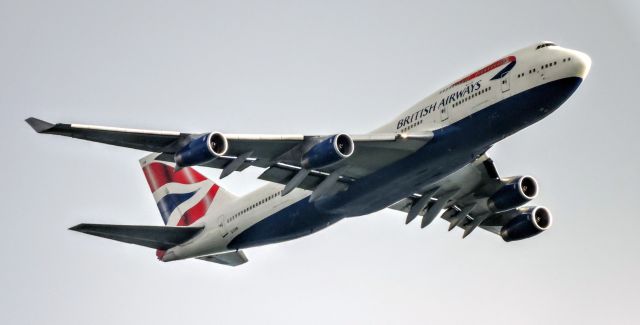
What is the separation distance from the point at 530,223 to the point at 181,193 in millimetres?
17664

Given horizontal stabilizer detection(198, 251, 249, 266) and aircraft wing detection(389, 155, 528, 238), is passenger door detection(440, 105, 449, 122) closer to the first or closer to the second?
aircraft wing detection(389, 155, 528, 238)

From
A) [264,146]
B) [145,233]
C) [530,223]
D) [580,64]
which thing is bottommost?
[530,223]

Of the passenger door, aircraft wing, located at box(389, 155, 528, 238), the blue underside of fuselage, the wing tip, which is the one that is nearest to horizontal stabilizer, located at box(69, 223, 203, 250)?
the wing tip

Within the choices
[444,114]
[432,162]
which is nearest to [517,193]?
[432,162]

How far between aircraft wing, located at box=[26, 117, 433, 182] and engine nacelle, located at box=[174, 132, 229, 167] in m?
0.77

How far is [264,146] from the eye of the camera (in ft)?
131

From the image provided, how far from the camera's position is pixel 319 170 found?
140ft

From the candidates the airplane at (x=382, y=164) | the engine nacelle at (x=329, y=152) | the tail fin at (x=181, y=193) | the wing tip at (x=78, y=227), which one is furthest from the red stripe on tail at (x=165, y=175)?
the engine nacelle at (x=329, y=152)

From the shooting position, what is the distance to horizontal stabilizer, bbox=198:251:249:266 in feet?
163

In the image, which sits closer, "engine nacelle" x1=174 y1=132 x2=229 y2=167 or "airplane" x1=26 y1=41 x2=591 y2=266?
"engine nacelle" x1=174 y1=132 x2=229 y2=167

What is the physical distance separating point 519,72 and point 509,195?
8.60 m

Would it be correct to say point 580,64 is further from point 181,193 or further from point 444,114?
point 181,193

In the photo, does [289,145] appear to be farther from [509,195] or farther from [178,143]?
[509,195]

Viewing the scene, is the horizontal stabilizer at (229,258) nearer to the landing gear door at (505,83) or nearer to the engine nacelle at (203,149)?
the engine nacelle at (203,149)
